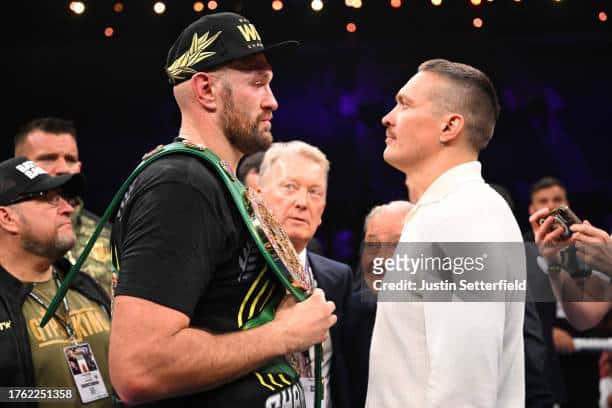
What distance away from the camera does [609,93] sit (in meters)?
5.04

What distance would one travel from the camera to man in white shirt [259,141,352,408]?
10.2 ft

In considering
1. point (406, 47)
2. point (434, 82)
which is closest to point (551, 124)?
point (406, 47)

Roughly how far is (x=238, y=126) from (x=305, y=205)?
1.23 meters

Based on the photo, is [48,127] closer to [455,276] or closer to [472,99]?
[472,99]

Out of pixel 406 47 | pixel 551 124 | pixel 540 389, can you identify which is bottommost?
pixel 540 389

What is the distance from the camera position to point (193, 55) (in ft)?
6.39

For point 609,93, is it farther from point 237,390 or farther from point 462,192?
point 237,390

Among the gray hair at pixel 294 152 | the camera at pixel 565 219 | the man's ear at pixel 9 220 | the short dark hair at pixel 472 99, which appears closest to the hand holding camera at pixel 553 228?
the camera at pixel 565 219

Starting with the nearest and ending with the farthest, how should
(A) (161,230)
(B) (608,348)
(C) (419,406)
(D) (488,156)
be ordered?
(A) (161,230), (C) (419,406), (B) (608,348), (D) (488,156)

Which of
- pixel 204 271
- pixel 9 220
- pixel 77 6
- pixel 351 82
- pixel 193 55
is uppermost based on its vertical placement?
pixel 77 6

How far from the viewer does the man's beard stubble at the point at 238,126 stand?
1958mm

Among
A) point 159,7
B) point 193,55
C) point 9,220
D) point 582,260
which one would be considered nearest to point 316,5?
point 159,7

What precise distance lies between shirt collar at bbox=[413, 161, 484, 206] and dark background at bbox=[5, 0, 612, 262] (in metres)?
2.25

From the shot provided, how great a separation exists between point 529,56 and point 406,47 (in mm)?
798
